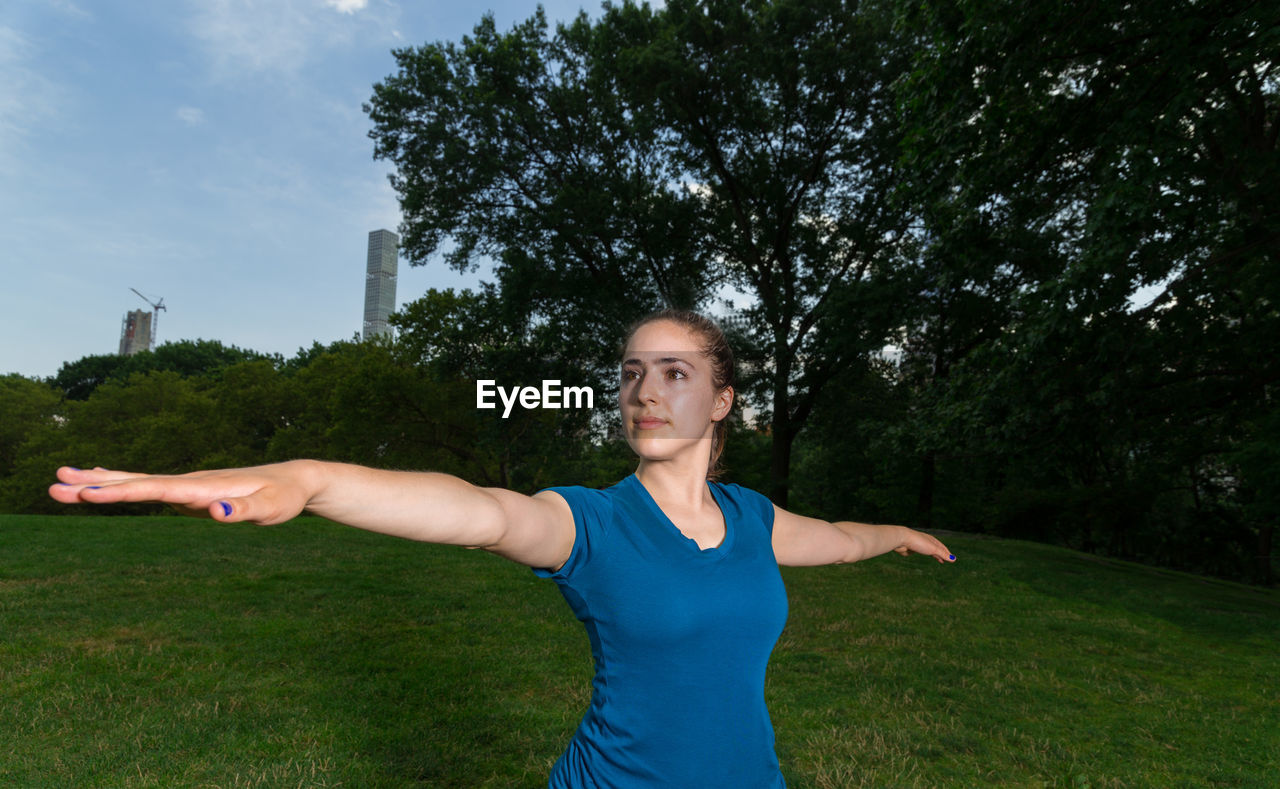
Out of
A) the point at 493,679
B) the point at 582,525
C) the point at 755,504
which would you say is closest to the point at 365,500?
the point at 582,525

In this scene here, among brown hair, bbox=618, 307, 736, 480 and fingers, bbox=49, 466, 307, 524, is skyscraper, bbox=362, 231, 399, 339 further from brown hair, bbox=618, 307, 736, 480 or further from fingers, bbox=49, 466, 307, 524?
fingers, bbox=49, 466, 307, 524

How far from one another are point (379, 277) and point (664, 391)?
297 feet

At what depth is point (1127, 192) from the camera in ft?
32.6

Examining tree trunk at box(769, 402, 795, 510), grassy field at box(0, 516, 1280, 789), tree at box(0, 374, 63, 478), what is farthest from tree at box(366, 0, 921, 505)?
tree at box(0, 374, 63, 478)

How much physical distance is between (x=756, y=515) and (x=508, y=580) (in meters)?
10.8

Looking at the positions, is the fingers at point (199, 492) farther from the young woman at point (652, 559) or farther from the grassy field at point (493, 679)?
the grassy field at point (493, 679)

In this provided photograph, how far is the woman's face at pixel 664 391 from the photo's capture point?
2133 mm

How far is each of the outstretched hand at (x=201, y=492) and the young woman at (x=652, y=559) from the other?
0.19 ft

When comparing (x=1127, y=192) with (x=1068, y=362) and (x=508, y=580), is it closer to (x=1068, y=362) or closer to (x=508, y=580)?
(x=1068, y=362)

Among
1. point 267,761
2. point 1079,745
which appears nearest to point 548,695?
point 267,761

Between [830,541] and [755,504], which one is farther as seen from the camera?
[830,541]

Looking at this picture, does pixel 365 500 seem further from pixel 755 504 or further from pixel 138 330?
pixel 138 330

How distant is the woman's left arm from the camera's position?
2.57 metres

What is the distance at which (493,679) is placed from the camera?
6941mm
